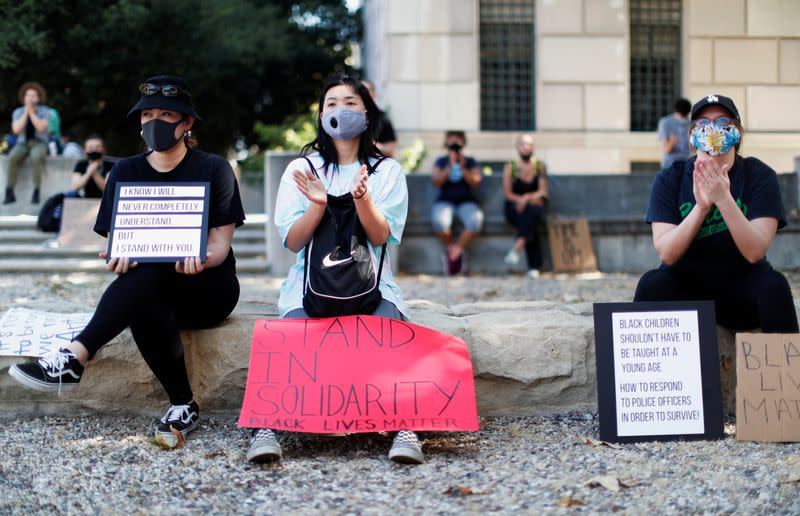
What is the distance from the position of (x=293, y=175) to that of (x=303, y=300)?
0.59 m

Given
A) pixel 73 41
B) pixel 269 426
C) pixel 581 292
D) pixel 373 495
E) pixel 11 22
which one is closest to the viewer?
pixel 373 495

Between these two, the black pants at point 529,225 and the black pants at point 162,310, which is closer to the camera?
the black pants at point 162,310

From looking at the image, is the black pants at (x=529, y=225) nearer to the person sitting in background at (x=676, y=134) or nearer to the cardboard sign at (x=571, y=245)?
the cardboard sign at (x=571, y=245)

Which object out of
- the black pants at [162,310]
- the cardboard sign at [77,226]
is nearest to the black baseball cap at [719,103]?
the black pants at [162,310]

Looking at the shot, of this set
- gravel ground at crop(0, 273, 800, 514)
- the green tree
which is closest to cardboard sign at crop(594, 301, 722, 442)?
gravel ground at crop(0, 273, 800, 514)

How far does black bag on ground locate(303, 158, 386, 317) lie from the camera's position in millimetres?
4066

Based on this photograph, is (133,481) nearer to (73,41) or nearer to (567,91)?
(567,91)

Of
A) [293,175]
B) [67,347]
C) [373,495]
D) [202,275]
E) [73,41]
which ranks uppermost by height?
[73,41]

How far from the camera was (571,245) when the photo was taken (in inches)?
426

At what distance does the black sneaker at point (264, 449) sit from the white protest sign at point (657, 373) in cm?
149

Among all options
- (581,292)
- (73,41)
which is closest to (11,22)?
(73,41)

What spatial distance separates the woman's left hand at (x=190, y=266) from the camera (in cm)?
425


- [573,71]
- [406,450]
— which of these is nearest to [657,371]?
[406,450]

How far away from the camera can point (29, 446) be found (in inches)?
162
